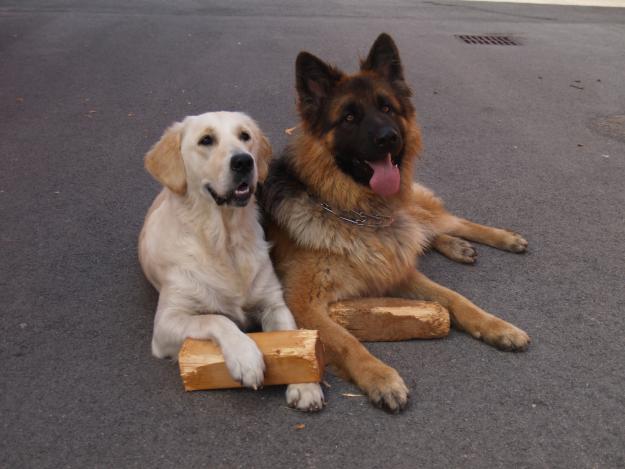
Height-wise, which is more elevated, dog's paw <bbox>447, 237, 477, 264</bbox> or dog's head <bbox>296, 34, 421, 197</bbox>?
dog's head <bbox>296, 34, 421, 197</bbox>

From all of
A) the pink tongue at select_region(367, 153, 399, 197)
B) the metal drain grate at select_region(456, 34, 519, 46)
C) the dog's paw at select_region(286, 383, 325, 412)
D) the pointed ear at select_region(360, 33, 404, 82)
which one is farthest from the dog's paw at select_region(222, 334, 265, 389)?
the metal drain grate at select_region(456, 34, 519, 46)

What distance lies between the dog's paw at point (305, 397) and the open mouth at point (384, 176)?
52.8 inches

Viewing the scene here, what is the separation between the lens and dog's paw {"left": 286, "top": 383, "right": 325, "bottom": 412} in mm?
3045

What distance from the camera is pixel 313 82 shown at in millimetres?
3869

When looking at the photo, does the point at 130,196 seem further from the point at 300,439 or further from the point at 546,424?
the point at 546,424

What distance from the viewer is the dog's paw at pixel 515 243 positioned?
184 inches

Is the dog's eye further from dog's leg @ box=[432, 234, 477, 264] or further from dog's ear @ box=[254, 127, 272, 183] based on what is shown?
dog's leg @ box=[432, 234, 477, 264]

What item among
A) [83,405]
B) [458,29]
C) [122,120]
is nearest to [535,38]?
[458,29]

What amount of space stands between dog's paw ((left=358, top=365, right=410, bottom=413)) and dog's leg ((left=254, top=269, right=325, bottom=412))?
25 centimetres

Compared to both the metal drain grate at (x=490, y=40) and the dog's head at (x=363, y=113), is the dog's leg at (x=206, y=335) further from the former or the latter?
the metal drain grate at (x=490, y=40)

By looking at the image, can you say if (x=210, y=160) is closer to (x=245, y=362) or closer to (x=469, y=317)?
(x=245, y=362)

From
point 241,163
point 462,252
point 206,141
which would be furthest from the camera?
point 462,252

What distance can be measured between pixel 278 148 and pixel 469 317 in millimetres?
3157

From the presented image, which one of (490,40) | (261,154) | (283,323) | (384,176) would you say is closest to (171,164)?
(261,154)
